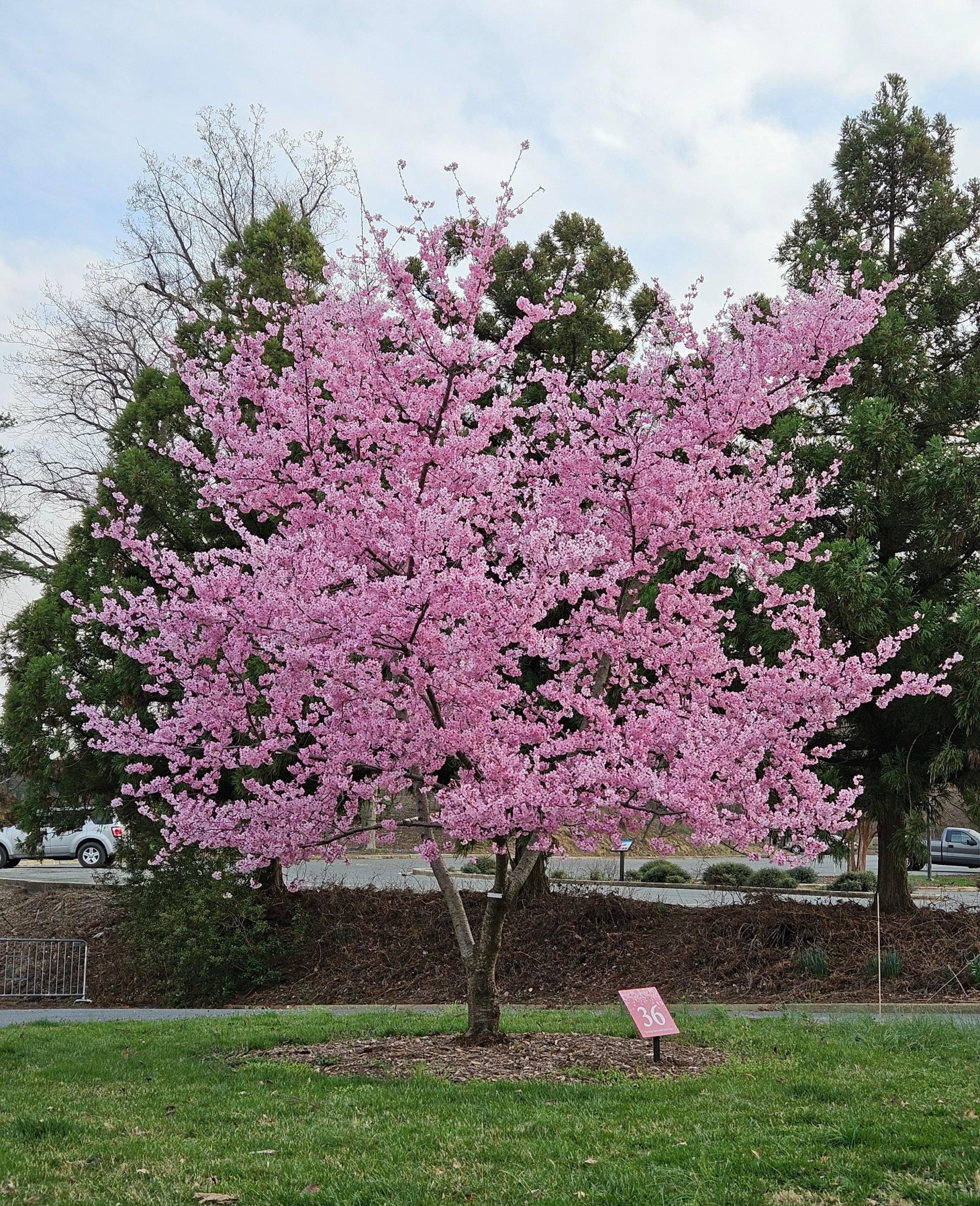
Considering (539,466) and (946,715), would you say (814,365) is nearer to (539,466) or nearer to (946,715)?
(539,466)

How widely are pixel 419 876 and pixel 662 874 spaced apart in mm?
5855

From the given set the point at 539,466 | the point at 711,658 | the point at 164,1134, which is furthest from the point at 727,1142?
the point at 539,466

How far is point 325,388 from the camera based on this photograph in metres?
8.91

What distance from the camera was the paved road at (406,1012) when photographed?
9273mm

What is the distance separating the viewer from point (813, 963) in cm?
1134

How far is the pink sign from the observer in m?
6.64

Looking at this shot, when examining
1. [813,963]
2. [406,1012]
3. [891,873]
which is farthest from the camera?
[891,873]

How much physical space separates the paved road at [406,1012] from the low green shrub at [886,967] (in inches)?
37.6

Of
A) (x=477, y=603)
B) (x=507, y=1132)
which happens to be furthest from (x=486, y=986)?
(x=477, y=603)

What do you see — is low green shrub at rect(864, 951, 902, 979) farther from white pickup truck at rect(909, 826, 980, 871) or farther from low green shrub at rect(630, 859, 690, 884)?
white pickup truck at rect(909, 826, 980, 871)

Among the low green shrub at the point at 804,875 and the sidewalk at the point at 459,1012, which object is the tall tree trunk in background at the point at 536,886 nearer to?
the sidewalk at the point at 459,1012

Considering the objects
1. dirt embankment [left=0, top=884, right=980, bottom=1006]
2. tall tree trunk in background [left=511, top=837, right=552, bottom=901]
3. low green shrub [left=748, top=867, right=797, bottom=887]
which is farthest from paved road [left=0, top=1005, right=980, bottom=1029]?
low green shrub [left=748, top=867, right=797, bottom=887]

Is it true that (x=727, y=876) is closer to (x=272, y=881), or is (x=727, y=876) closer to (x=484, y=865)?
(x=484, y=865)

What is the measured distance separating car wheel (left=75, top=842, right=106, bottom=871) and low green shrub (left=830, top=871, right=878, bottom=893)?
18.0 meters
